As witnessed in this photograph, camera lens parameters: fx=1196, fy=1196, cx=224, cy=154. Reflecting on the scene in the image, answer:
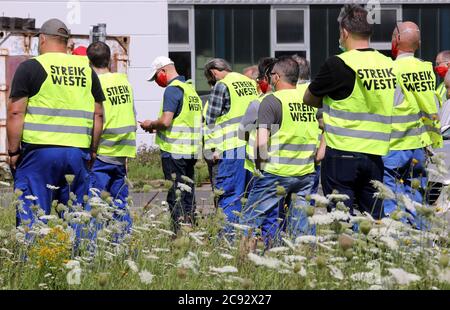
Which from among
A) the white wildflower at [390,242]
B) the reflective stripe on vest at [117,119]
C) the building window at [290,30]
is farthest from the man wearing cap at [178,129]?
Result: the building window at [290,30]

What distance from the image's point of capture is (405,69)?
9234 mm

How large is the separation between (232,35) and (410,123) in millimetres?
12998

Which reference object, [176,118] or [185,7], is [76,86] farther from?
[185,7]

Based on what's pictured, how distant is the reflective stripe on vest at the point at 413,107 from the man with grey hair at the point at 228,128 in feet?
9.73

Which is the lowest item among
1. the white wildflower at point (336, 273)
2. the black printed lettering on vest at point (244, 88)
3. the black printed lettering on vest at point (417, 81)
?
the white wildflower at point (336, 273)

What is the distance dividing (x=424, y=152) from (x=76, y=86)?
2.70 metres

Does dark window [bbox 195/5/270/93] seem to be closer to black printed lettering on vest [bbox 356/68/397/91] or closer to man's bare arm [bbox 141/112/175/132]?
man's bare arm [bbox 141/112/175/132]

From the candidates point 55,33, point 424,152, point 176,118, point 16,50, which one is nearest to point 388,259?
point 424,152

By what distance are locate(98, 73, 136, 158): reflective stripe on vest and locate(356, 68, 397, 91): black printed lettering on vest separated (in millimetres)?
3346

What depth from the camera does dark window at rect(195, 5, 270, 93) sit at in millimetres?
21766

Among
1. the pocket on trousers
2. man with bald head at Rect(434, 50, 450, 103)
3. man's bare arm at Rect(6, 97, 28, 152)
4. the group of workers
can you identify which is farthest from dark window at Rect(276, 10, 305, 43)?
the pocket on trousers

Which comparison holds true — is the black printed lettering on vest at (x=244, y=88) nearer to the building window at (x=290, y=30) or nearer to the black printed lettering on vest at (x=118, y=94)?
the black printed lettering on vest at (x=118, y=94)

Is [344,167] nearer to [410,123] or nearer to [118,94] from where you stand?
[410,123]

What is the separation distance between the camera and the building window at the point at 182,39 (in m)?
21.7
